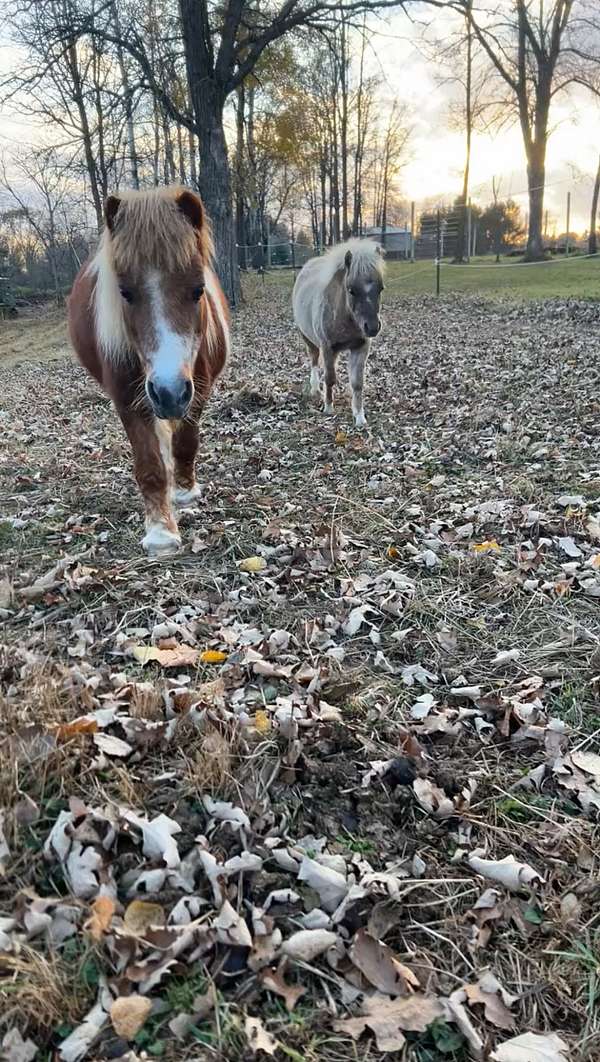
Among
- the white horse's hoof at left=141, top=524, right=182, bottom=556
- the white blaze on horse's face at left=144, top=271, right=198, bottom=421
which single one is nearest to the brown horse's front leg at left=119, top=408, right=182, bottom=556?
the white horse's hoof at left=141, top=524, right=182, bottom=556

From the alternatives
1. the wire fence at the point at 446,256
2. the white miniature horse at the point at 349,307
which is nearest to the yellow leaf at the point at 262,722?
the white miniature horse at the point at 349,307

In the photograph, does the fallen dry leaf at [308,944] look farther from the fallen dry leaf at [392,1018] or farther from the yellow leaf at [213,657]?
the yellow leaf at [213,657]

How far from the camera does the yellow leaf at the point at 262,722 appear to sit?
223 cm

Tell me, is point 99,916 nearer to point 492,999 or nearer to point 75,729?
point 75,729

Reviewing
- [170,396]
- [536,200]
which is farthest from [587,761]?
[536,200]

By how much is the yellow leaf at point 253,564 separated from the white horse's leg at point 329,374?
4.05 metres

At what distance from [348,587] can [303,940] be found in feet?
6.45

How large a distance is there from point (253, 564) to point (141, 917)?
2252 mm

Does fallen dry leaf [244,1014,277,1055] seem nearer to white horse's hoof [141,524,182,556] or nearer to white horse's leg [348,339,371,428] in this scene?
white horse's hoof [141,524,182,556]

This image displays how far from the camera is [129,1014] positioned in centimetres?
138

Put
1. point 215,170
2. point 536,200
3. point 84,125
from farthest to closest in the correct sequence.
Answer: point 536,200 < point 84,125 < point 215,170

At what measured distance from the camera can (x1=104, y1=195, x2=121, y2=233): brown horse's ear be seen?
126 inches

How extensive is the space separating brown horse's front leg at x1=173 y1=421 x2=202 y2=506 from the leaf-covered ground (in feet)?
0.84

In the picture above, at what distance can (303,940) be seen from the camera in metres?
1.57
